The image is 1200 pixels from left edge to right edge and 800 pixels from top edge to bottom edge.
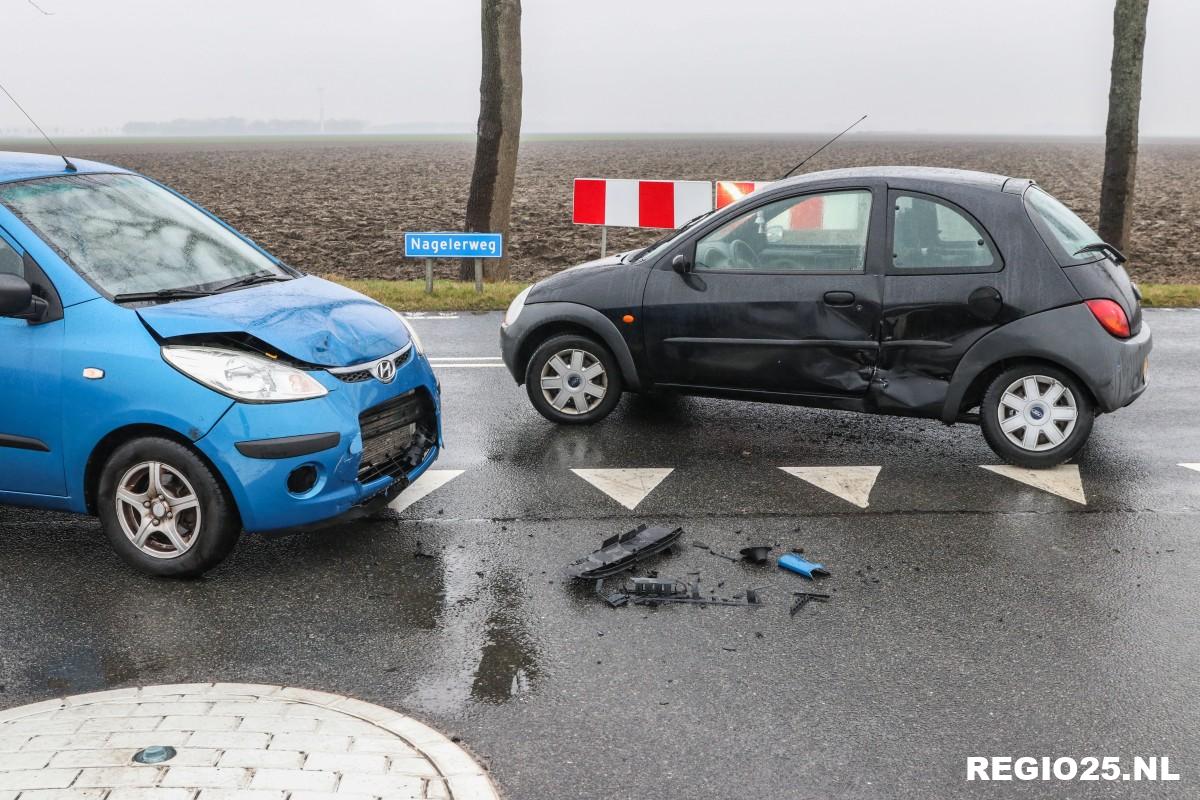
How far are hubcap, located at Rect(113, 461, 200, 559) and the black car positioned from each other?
128 inches

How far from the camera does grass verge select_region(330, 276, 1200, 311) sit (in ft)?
42.5

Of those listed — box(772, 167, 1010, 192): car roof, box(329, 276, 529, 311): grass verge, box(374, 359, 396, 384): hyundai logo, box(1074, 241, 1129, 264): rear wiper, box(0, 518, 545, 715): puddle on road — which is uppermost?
box(772, 167, 1010, 192): car roof

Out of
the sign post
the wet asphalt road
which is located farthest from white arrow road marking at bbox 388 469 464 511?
the sign post

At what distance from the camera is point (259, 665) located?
15.1 feet

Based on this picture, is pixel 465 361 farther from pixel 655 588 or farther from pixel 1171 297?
pixel 1171 297

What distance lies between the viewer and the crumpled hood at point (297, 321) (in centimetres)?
540

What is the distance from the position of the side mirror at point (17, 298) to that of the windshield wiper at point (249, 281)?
0.85m

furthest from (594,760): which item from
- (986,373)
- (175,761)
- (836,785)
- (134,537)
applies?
(986,373)

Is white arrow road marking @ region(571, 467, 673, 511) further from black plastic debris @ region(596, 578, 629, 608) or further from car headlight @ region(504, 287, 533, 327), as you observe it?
car headlight @ region(504, 287, 533, 327)

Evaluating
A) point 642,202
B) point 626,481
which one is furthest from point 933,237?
point 642,202

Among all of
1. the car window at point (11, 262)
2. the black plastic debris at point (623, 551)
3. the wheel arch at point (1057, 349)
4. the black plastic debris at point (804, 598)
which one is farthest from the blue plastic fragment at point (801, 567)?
the car window at point (11, 262)

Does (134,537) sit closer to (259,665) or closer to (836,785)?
(259,665)

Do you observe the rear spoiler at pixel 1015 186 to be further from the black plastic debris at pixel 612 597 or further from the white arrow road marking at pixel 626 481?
the black plastic debris at pixel 612 597

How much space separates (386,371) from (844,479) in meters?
2.79
